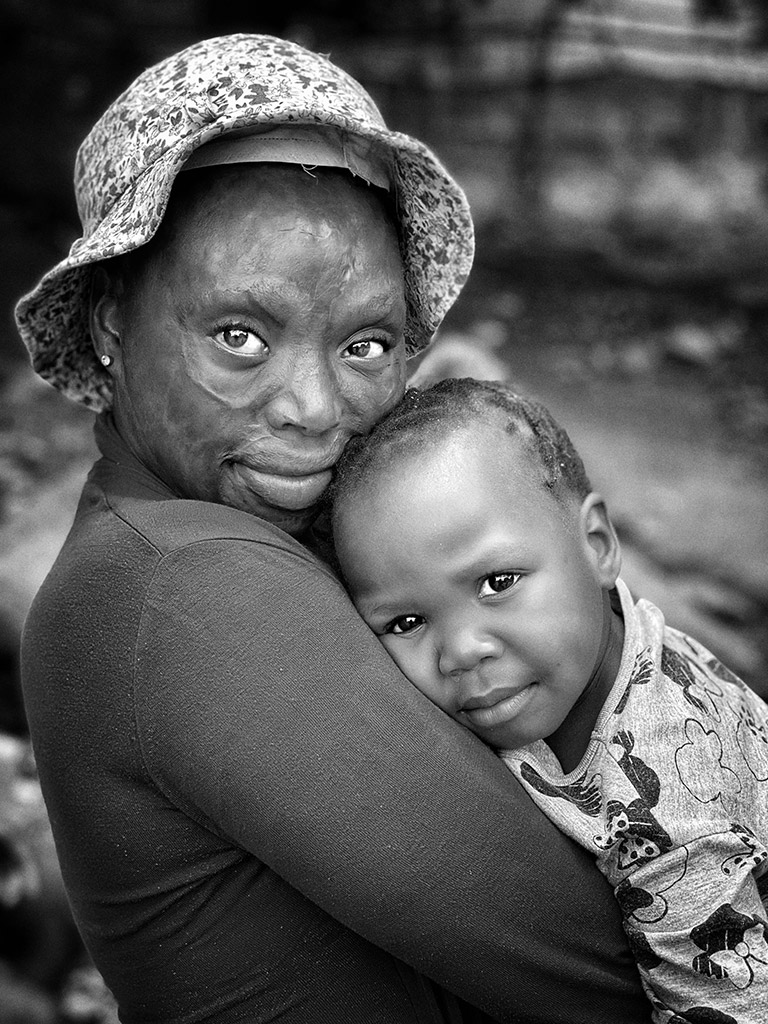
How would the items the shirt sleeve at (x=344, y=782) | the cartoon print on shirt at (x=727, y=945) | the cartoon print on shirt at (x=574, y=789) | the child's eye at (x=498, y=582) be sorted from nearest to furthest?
the shirt sleeve at (x=344, y=782), the cartoon print on shirt at (x=727, y=945), the cartoon print on shirt at (x=574, y=789), the child's eye at (x=498, y=582)

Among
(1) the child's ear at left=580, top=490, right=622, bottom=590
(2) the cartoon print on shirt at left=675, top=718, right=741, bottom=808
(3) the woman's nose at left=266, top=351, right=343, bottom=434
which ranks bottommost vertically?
(2) the cartoon print on shirt at left=675, top=718, right=741, bottom=808

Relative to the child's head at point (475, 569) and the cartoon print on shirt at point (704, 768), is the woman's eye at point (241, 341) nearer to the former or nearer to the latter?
the child's head at point (475, 569)

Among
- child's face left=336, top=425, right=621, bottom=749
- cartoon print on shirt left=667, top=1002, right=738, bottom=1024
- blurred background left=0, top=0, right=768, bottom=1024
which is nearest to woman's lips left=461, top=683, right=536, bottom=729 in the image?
child's face left=336, top=425, right=621, bottom=749

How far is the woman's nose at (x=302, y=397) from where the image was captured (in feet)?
6.10

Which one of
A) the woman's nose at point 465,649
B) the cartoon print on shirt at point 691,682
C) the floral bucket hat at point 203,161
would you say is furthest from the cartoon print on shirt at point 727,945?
the floral bucket hat at point 203,161

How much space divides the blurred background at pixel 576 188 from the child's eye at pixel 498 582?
368cm

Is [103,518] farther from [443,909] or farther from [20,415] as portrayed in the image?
[20,415]

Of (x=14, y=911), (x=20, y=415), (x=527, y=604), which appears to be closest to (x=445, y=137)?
(x=20, y=415)

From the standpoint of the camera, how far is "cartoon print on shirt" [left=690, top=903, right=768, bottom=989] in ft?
5.56

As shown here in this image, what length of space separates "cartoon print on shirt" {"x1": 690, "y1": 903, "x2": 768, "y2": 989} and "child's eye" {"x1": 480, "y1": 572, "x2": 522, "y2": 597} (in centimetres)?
57

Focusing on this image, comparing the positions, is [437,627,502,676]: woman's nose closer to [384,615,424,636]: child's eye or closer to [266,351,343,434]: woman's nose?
[384,615,424,636]: child's eye

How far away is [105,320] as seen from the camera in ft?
6.75

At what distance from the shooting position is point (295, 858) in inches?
62.4

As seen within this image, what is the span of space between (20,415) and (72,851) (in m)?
4.86
